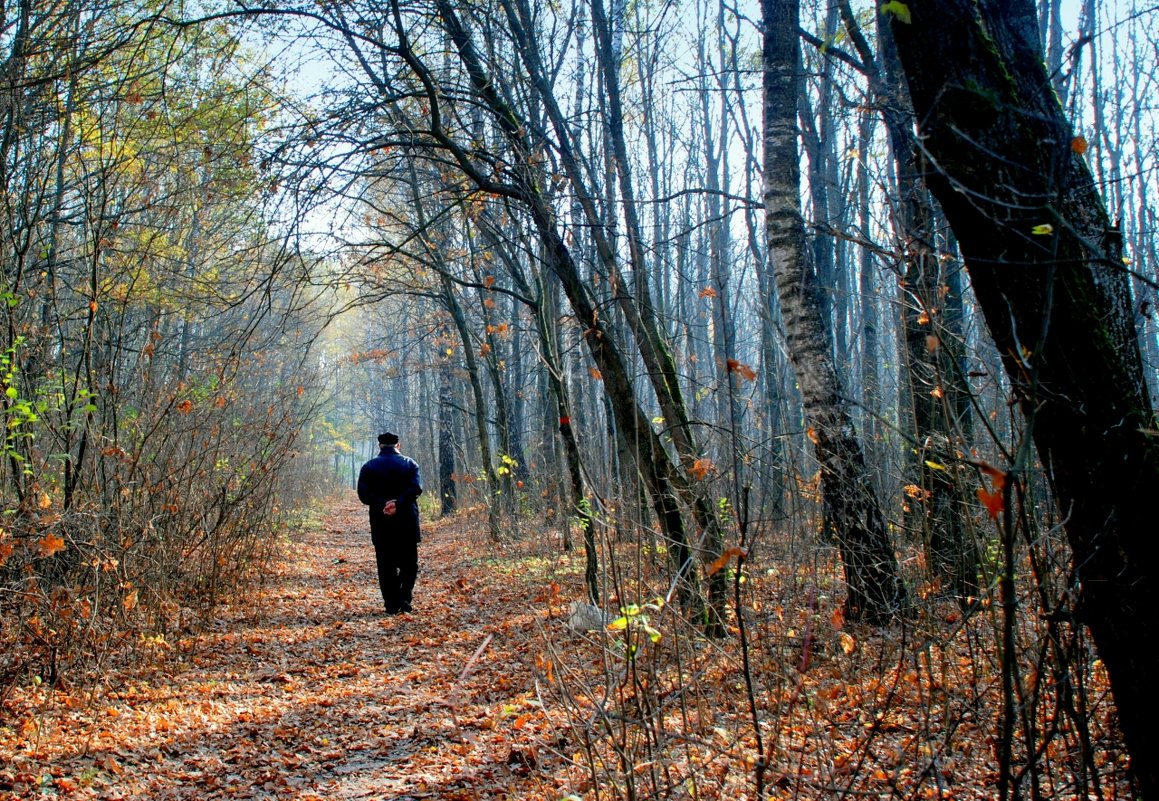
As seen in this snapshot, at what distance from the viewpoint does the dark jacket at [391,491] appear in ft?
24.5

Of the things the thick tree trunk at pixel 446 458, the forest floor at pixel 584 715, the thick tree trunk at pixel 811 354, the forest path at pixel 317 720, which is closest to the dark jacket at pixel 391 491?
the forest path at pixel 317 720

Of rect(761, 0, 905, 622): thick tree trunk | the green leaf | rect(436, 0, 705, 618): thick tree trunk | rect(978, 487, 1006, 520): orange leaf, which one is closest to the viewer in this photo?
rect(978, 487, 1006, 520): orange leaf

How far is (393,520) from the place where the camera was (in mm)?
7461

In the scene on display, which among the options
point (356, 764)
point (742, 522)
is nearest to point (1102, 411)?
point (742, 522)

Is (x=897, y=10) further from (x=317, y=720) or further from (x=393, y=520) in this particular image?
(x=393, y=520)

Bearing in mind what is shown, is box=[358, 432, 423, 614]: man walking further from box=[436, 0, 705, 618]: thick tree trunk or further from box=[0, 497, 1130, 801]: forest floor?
box=[436, 0, 705, 618]: thick tree trunk

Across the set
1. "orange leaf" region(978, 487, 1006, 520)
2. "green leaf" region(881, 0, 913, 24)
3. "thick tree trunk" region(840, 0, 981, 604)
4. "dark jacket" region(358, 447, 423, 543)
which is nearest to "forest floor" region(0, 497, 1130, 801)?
"thick tree trunk" region(840, 0, 981, 604)

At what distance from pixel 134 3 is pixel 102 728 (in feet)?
16.9

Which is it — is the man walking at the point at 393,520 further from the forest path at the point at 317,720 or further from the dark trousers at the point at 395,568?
the forest path at the point at 317,720

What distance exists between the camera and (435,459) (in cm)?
2220

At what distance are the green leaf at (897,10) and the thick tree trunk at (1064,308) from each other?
14 centimetres

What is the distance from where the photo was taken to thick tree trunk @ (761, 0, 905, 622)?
16.4 ft

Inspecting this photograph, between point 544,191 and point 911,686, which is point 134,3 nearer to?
point 544,191

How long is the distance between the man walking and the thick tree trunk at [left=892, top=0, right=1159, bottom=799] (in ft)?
19.8
